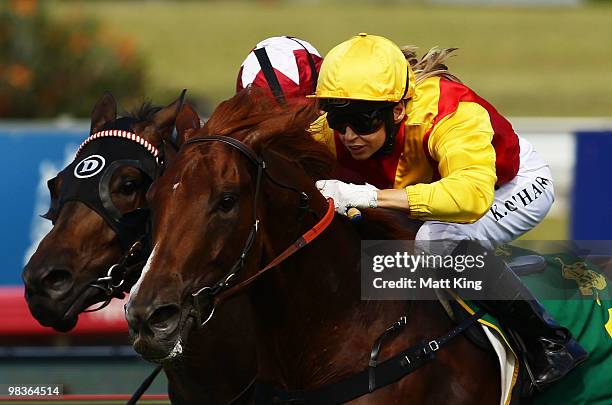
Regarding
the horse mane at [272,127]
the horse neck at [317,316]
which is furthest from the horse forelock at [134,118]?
the horse neck at [317,316]

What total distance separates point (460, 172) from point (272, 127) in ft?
1.94

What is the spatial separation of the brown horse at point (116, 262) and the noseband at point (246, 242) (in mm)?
612

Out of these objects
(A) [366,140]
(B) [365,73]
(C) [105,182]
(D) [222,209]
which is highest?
(B) [365,73]

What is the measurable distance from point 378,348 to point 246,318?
893mm

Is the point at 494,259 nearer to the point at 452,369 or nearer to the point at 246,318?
the point at 452,369

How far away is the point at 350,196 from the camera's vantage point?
11.2ft

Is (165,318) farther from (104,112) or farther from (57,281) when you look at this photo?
(104,112)

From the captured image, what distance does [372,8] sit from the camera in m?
33.7

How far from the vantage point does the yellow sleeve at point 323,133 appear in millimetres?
3746

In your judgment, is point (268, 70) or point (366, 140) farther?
point (268, 70)

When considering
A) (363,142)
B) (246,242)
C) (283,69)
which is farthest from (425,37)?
(246,242)

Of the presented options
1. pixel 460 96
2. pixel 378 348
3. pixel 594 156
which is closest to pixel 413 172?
pixel 460 96

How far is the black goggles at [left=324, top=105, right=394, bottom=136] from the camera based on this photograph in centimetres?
358

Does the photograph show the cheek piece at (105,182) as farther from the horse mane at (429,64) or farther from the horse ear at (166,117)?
the horse mane at (429,64)
